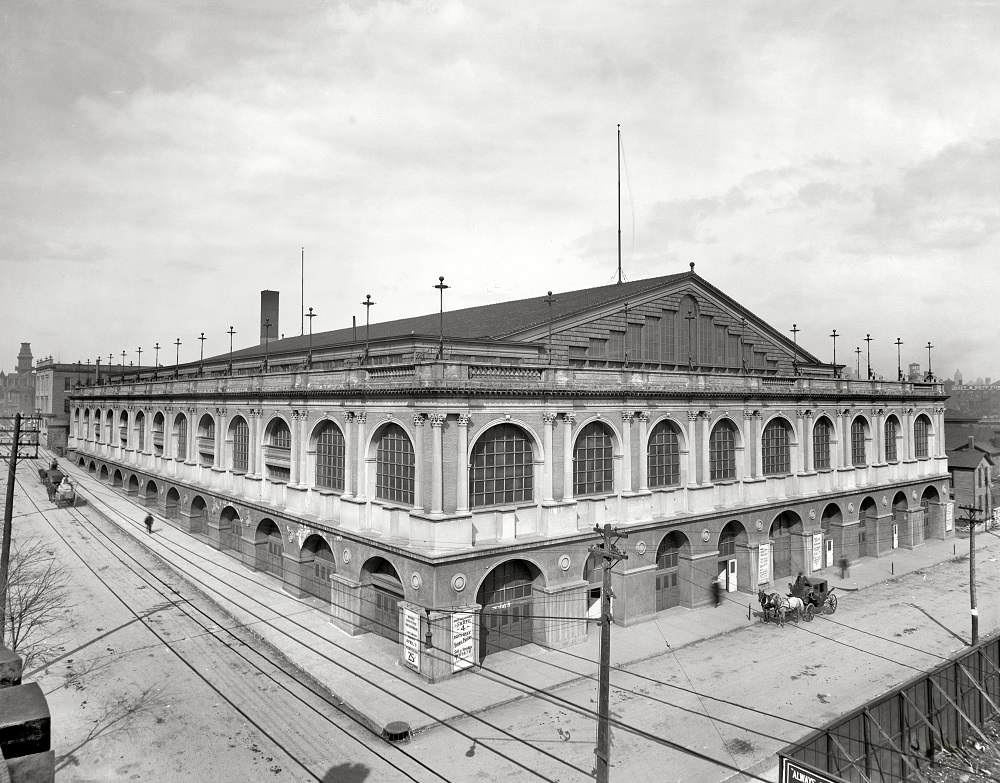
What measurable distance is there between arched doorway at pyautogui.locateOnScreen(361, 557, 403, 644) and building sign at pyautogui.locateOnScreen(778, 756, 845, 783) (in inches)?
622

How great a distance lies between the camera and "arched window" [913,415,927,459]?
49.7 metres

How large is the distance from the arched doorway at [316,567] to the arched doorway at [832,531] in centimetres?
2868

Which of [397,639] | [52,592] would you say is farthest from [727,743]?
[52,592]

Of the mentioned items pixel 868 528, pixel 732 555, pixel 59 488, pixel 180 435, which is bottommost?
pixel 868 528

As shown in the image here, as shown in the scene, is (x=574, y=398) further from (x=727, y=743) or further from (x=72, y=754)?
(x=72, y=754)

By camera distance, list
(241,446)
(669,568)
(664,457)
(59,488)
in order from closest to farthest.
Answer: (669,568)
(664,457)
(241,446)
(59,488)

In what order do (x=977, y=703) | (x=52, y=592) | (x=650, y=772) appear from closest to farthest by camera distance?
(x=650, y=772), (x=977, y=703), (x=52, y=592)

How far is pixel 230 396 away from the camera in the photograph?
135 ft

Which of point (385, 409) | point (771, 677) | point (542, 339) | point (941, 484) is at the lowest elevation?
point (771, 677)

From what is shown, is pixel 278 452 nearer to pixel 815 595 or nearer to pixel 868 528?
pixel 815 595

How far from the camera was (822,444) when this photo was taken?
42.3m

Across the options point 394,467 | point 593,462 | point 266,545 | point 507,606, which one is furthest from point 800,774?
point 266,545

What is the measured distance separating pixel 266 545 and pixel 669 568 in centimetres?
2136

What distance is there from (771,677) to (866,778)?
319 inches
